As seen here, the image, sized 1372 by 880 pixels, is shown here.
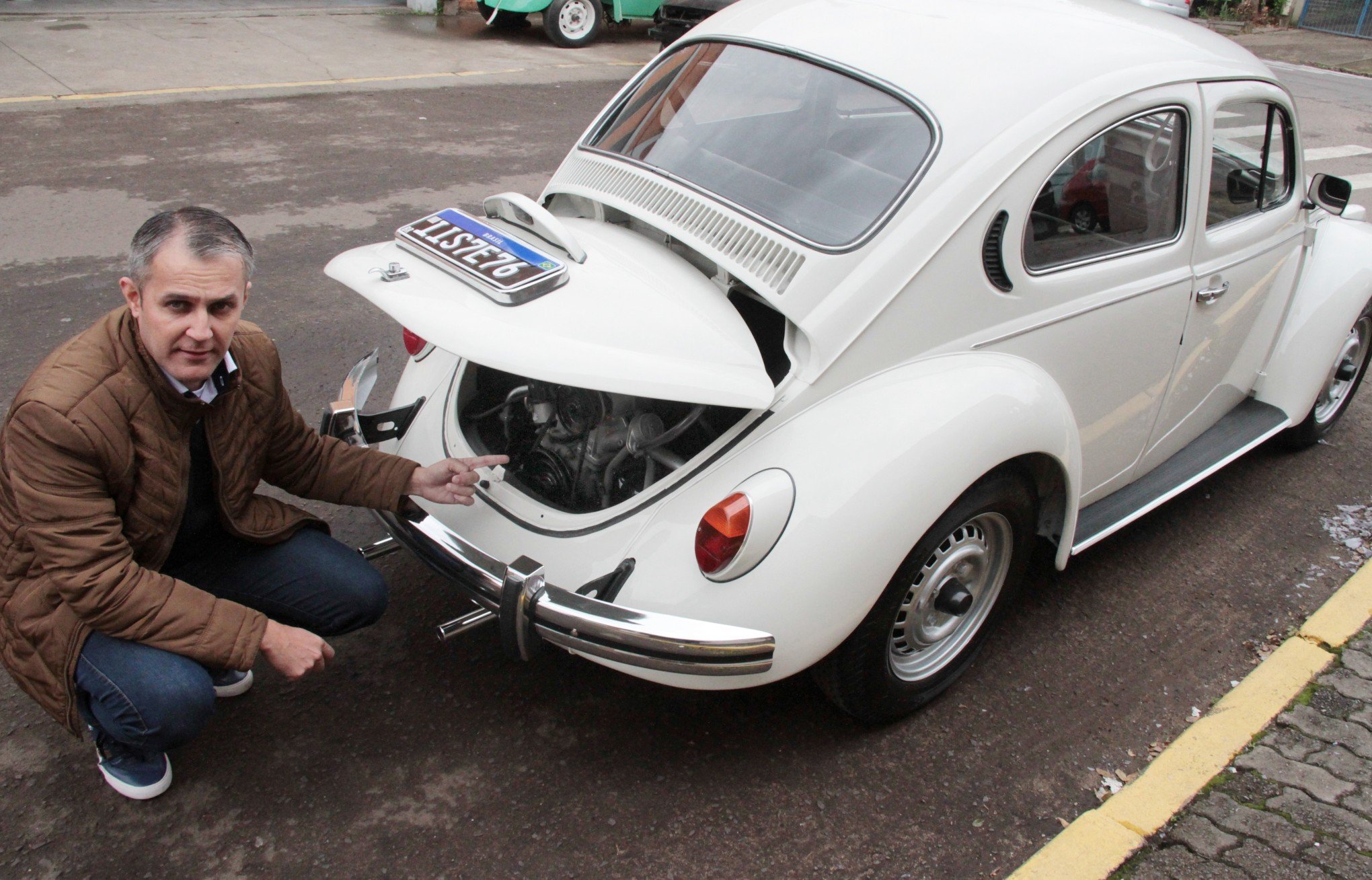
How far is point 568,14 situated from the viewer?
12.7 metres

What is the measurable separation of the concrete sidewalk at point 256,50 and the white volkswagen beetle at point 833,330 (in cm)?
742

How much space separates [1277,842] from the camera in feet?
8.72

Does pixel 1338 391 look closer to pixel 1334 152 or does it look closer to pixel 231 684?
pixel 231 684

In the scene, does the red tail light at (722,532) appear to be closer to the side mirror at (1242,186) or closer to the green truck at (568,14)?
the side mirror at (1242,186)

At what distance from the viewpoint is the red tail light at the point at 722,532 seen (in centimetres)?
241

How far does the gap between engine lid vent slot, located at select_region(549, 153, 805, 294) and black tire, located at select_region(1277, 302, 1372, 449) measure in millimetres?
2839

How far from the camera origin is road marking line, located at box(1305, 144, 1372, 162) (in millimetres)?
10125

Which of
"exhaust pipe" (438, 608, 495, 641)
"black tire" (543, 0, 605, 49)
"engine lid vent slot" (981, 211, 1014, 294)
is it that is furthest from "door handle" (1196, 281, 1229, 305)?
"black tire" (543, 0, 605, 49)

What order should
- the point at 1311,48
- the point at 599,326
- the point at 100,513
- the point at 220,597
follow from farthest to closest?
the point at 1311,48 < the point at 220,597 < the point at 599,326 < the point at 100,513

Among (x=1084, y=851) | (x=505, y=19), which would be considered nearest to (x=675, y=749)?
(x=1084, y=851)

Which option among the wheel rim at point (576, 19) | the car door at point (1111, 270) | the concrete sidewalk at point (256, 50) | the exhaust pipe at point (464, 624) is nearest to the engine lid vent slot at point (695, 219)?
the car door at point (1111, 270)

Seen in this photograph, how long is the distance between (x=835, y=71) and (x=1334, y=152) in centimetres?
962

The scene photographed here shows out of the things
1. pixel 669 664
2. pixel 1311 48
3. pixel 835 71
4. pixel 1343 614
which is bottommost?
pixel 1343 614

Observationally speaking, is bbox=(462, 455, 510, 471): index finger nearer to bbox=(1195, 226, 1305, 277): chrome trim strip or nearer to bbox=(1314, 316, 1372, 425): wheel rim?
bbox=(1195, 226, 1305, 277): chrome trim strip
